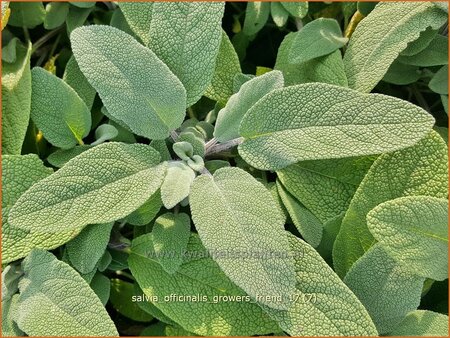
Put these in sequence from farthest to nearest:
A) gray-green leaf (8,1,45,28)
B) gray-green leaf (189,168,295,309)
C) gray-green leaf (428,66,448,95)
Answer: gray-green leaf (8,1,45,28)
gray-green leaf (428,66,448,95)
gray-green leaf (189,168,295,309)

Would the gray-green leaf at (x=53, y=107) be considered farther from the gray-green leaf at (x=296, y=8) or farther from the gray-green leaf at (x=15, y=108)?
the gray-green leaf at (x=296, y=8)

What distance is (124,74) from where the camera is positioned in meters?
0.73

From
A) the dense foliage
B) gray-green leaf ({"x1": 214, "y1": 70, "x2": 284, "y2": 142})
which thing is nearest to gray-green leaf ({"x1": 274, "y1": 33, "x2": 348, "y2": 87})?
the dense foliage

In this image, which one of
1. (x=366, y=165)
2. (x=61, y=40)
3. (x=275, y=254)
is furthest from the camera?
(x=61, y=40)

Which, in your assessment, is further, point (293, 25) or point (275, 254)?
point (293, 25)

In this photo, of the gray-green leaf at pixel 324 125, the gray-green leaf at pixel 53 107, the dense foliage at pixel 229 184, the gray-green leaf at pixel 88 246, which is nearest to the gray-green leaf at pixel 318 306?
the dense foliage at pixel 229 184

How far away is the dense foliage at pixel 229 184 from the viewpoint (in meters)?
0.68

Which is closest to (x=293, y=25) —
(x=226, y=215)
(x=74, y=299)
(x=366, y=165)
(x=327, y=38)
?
(x=327, y=38)

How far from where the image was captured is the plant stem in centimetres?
79

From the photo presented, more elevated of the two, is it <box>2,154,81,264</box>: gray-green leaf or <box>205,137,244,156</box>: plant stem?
<box>205,137,244,156</box>: plant stem

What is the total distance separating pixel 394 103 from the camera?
0.69 meters

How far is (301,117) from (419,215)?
182 mm

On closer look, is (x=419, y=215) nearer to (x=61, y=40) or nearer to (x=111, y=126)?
(x=111, y=126)

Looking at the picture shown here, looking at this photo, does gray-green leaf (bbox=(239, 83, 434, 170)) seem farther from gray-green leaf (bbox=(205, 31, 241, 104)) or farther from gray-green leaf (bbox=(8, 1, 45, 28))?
gray-green leaf (bbox=(8, 1, 45, 28))
